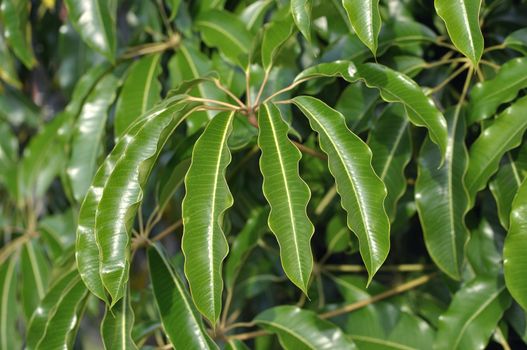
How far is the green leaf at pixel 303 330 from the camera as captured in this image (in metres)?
1.20

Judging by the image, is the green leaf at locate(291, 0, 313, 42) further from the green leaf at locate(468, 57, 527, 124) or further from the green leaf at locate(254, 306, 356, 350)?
the green leaf at locate(254, 306, 356, 350)

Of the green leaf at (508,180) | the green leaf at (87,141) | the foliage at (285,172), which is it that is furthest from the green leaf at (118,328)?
the green leaf at (508,180)

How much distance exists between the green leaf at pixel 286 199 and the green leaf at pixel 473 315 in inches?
14.8

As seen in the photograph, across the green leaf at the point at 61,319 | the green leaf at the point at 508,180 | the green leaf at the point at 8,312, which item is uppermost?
the green leaf at the point at 508,180

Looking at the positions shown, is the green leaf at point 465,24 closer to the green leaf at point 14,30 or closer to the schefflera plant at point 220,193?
the schefflera plant at point 220,193

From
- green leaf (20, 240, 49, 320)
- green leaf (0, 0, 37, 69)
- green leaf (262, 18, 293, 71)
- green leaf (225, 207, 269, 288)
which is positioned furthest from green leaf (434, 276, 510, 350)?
green leaf (0, 0, 37, 69)

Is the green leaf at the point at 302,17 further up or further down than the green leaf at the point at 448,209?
further up

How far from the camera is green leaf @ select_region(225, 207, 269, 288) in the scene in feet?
4.60

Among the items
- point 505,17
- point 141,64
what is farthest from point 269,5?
point 505,17

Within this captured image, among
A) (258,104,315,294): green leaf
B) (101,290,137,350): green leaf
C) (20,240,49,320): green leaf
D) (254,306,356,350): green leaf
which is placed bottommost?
(20,240,49,320): green leaf

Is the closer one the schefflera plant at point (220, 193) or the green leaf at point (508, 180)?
the schefflera plant at point (220, 193)

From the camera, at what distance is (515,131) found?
111cm

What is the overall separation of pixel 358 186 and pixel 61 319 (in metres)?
0.52

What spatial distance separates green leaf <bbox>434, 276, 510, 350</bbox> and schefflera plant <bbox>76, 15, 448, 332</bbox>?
1.00 feet
